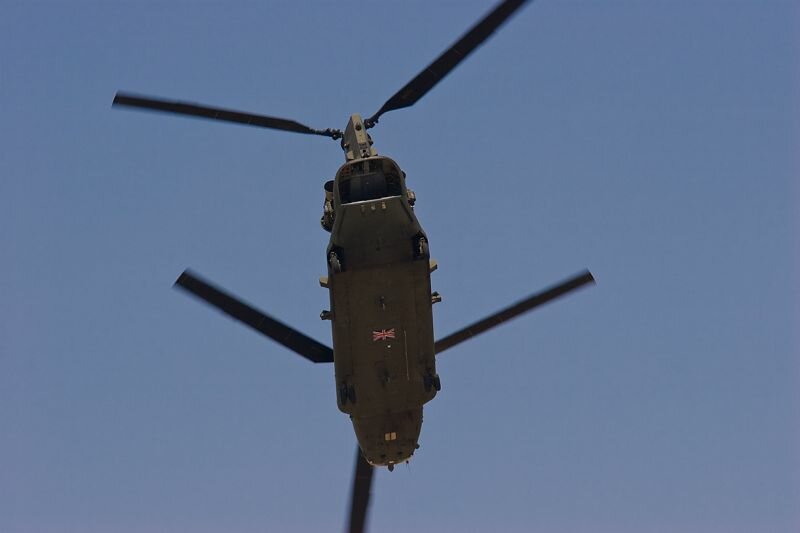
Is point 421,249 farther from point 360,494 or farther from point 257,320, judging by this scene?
point 360,494

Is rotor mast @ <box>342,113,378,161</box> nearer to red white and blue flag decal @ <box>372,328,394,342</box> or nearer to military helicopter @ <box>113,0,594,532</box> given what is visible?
military helicopter @ <box>113,0,594,532</box>

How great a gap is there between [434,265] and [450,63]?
16.3 feet

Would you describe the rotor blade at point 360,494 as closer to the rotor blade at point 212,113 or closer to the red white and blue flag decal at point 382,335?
the red white and blue flag decal at point 382,335

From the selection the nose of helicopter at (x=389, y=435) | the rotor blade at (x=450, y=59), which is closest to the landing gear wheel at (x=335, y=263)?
the rotor blade at (x=450, y=59)

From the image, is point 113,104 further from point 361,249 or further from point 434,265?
point 434,265

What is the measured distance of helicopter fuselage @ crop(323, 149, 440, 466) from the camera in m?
27.1

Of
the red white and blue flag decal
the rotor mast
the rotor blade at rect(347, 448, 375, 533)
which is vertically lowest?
the rotor blade at rect(347, 448, 375, 533)

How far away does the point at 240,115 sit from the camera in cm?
2816

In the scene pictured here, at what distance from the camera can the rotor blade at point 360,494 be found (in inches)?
1224

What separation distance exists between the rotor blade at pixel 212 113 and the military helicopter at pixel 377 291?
26mm

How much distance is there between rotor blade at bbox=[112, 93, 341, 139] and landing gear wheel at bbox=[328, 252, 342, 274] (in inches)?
146


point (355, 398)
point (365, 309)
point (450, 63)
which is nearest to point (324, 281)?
point (365, 309)

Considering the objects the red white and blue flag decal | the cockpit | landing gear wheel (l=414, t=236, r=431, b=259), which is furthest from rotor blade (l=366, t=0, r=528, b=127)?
the red white and blue flag decal

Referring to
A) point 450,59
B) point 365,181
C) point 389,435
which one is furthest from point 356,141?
point 389,435
